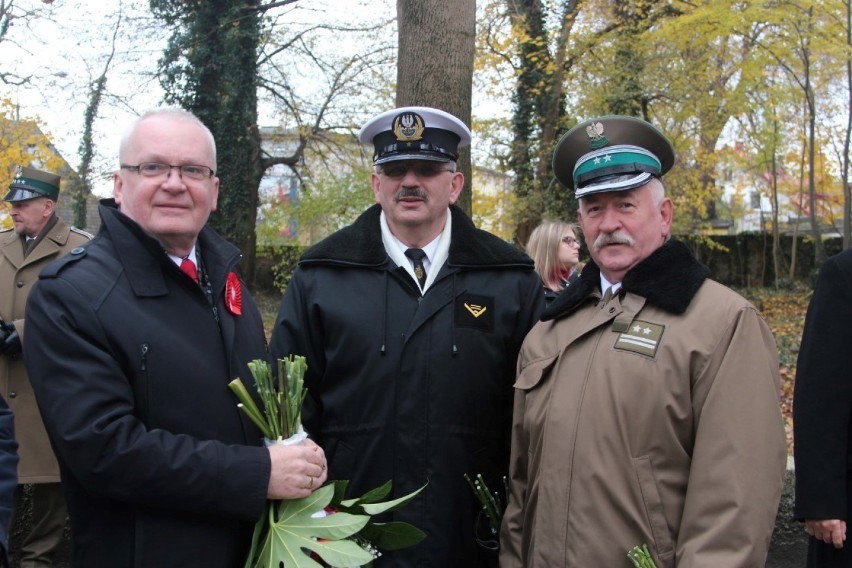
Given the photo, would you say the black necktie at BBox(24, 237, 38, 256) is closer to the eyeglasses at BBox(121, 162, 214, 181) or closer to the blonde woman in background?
the eyeglasses at BBox(121, 162, 214, 181)

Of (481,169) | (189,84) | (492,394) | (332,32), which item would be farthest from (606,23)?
(492,394)

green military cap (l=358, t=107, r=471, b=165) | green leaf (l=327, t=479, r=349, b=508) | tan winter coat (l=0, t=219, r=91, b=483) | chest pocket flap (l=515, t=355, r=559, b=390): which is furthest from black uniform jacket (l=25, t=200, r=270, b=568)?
tan winter coat (l=0, t=219, r=91, b=483)

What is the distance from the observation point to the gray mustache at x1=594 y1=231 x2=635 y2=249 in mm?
2402

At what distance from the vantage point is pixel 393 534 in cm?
258

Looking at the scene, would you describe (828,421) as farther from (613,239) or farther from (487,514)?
(487,514)

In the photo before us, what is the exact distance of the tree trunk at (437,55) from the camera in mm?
4727

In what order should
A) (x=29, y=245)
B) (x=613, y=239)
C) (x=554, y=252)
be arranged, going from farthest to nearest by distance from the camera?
(x=554, y=252), (x=29, y=245), (x=613, y=239)

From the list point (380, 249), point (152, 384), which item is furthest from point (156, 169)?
point (380, 249)

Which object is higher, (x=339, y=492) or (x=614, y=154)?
(x=614, y=154)

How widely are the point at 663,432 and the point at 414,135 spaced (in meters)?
1.47

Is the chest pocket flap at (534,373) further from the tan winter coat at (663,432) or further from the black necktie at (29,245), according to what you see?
the black necktie at (29,245)

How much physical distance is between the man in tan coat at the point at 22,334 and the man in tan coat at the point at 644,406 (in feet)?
10.8

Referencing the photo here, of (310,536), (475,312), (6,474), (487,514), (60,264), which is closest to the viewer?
(6,474)

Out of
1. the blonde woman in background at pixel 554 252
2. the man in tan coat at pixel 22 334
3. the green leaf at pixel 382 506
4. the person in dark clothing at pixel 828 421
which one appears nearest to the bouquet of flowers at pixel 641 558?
the green leaf at pixel 382 506
